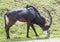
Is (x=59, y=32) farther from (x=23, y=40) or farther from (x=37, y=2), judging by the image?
(x=37, y=2)

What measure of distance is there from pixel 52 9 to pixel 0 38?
6856 millimetres

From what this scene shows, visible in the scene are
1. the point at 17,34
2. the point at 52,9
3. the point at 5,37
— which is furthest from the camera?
the point at 52,9

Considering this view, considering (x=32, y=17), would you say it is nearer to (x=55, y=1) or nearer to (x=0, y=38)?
(x=0, y=38)

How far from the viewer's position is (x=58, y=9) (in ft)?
69.6

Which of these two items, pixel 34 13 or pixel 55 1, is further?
pixel 55 1

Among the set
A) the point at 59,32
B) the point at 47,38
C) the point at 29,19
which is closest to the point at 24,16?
the point at 29,19

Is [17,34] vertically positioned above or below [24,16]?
below

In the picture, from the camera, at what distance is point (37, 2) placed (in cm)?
2189

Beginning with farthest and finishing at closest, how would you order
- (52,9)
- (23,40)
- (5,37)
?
(52,9) < (5,37) < (23,40)

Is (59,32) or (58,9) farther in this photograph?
(58,9)

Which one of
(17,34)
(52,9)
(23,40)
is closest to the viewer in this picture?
(23,40)

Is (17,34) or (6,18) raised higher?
(6,18)

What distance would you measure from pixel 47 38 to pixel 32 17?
3.49 ft

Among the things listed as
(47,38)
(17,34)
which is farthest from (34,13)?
(17,34)
